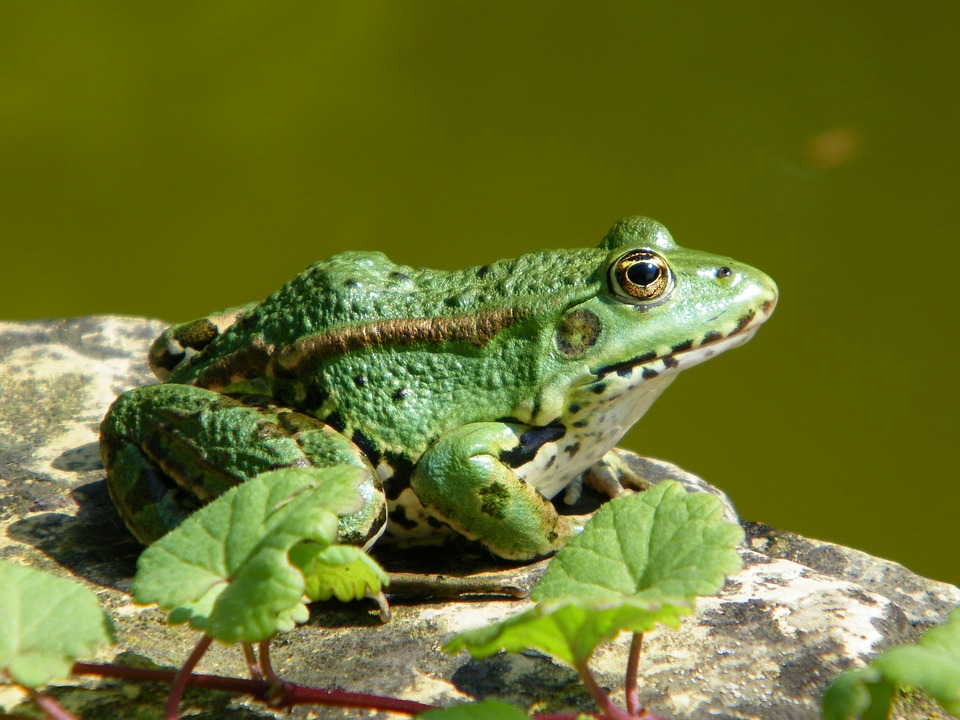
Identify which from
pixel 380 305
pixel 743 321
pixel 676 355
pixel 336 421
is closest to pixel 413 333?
pixel 380 305

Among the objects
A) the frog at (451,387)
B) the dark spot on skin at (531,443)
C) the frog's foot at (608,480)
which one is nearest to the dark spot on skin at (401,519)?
the frog at (451,387)

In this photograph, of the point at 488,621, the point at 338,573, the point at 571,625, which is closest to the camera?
the point at 571,625

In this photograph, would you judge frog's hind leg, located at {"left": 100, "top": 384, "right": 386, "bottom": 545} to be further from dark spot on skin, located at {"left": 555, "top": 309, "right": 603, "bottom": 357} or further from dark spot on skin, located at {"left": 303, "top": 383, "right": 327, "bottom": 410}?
dark spot on skin, located at {"left": 555, "top": 309, "right": 603, "bottom": 357}

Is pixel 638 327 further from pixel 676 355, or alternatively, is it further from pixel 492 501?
pixel 492 501

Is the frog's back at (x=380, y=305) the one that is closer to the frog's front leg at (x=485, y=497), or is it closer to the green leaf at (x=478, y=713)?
the frog's front leg at (x=485, y=497)

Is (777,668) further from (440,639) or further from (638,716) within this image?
(440,639)

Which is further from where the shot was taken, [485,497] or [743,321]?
[743,321]

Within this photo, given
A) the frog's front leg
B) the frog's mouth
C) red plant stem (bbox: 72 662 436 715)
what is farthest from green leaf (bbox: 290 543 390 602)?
the frog's mouth
